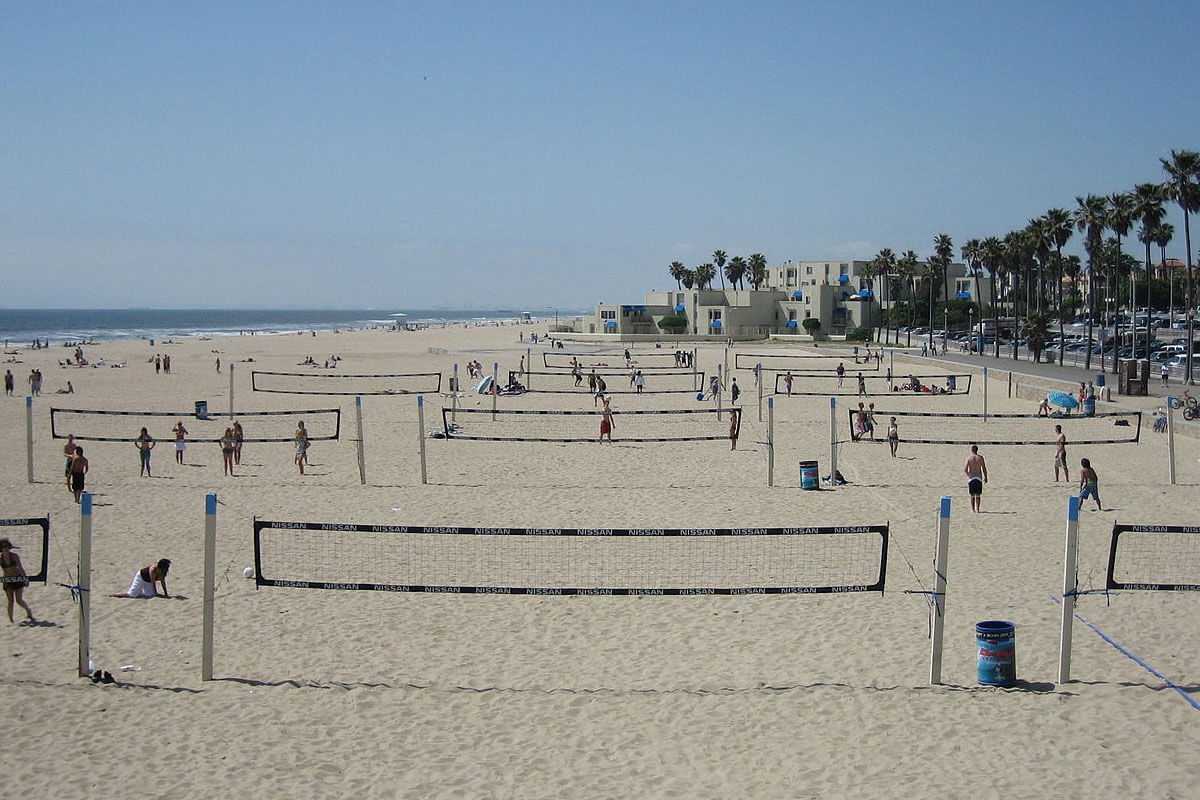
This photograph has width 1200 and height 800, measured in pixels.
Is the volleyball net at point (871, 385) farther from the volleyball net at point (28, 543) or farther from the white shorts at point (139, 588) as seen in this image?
the white shorts at point (139, 588)

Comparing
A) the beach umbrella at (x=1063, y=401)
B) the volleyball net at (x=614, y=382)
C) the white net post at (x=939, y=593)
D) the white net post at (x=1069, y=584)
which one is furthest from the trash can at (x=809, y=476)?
the volleyball net at (x=614, y=382)

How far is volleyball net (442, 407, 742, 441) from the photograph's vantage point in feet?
86.0

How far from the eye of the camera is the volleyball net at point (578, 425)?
2620cm

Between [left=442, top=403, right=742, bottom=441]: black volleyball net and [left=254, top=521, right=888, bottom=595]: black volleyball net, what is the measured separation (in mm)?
10318

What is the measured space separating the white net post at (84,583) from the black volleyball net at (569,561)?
8.22 feet

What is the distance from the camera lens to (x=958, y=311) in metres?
104

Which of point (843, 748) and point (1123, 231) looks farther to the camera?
point (1123, 231)

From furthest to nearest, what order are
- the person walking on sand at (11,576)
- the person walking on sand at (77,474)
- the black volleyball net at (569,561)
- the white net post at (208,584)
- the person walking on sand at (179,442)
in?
the person walking on sand at (179,442) < the person walking on sand at (77,474) < the black volleyball net at (569,561) < the person walking on sand at (11,576) < the white net post at (208,584)

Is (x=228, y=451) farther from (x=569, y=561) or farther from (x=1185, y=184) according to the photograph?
(x=1185, y=184)

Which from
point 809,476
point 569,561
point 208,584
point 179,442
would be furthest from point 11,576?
point 809,476

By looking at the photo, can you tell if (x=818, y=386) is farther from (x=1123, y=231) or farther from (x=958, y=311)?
(x=958, y=311)

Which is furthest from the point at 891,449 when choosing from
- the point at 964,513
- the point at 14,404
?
the point at 14,404

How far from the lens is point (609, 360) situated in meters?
62.3

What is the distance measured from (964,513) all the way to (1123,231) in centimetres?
4183
